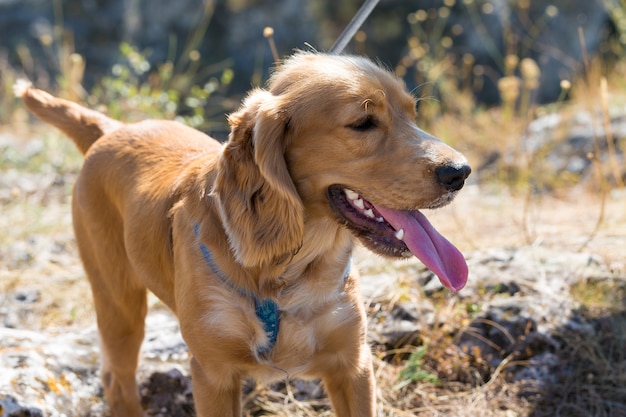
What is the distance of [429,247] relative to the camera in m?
2.96

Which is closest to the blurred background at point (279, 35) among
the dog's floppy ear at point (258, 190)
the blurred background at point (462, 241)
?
the blurred background at point (462, 241)

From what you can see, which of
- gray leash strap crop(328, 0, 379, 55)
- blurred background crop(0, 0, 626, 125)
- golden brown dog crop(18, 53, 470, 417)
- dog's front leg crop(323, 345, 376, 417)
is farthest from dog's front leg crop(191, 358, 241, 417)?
blurred background crop(0, 0, 626, 125)

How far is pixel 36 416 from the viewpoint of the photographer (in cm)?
361

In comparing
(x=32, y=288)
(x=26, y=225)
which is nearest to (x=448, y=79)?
(x=26, y=225)

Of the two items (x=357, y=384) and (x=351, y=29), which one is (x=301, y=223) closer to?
(x=357, y=384)

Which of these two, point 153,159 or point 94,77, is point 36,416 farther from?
point 94,77

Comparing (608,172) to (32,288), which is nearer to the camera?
(32,288)

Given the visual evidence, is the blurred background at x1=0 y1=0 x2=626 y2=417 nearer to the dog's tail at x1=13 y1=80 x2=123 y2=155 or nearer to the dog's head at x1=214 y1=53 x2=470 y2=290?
the dog's head at x1=214 y1=53 x2=470 y2=290

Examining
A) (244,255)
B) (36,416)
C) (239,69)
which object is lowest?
(36,416)

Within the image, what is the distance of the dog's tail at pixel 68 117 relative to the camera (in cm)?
412

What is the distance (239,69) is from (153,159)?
848 centimetres

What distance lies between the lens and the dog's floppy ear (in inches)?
115

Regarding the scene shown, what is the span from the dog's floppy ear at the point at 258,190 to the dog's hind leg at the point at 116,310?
102 centimetres

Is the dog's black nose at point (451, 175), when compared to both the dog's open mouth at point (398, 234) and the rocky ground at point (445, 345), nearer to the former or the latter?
the dog's open mouth at point (398, 234)
